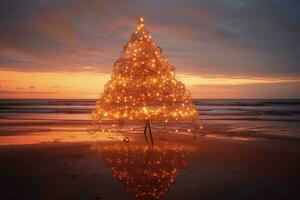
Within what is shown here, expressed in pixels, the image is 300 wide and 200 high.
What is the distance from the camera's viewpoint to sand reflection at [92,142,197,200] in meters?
7.25

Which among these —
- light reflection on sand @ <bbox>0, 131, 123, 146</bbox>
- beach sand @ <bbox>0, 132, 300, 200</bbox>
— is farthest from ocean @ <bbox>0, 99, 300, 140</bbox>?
beach sand @ <bbox>0, 132, 300, 200</bbox>

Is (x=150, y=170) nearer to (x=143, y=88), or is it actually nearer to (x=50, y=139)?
(x=143, y=88)

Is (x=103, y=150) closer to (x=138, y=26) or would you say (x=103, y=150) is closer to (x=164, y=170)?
(x=164, y=170)

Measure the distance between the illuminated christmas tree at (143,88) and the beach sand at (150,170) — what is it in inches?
50.6

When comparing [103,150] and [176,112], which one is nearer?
[103,150]

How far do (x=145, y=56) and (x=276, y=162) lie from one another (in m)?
5.98

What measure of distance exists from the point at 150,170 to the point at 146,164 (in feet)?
2.26

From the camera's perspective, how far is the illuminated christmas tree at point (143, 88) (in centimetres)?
1236

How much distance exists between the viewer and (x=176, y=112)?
12664 mm

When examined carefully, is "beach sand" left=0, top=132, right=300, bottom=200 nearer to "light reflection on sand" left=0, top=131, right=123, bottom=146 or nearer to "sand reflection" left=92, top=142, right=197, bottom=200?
"sand reflection" left=92, top=142, right=197, bottom=200

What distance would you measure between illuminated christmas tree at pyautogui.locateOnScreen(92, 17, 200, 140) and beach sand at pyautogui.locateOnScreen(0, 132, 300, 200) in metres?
1.28

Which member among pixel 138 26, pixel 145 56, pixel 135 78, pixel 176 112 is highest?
pixel 138 26

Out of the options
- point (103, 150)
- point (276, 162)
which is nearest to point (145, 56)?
point (103, 150)

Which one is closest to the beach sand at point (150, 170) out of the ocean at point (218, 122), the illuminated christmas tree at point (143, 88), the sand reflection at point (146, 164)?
the sand reflection at point (146, 164)
